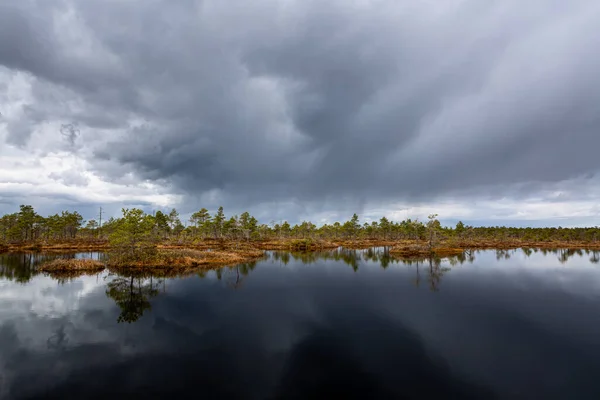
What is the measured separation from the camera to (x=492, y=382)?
15070 millimetres

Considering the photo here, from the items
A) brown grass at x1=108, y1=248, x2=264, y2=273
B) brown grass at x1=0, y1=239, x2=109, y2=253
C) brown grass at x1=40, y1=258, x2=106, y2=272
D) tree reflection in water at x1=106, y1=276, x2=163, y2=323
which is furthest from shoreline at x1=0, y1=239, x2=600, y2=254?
tree reflection in water at x1=106, y1=276, x2=163, y2=323

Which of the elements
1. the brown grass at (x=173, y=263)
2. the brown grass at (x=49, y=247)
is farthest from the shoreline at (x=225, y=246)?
the brown grass at (x=173, y=263)

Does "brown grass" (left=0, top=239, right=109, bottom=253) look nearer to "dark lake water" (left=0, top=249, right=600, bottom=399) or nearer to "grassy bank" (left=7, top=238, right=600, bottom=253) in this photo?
"grassy bank" (left=7, top=238, right=600, bottom=253)

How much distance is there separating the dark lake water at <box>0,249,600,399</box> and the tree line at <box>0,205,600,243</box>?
51.4 metres

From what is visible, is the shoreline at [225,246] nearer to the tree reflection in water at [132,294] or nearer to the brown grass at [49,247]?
the brown grass at [49,247]

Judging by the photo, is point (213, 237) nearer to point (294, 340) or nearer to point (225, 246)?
point (225, 246)

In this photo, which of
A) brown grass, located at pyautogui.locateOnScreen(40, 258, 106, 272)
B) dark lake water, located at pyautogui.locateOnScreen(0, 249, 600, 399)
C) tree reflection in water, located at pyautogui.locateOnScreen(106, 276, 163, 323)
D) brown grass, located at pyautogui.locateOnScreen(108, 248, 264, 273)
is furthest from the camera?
brown grass, located at pyautogui.locateOnScreen(108, 248, 264, 273)

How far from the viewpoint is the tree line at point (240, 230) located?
107938mm

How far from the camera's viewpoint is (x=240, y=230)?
11975 centimetres

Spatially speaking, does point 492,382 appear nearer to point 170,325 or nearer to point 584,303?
point 170,325

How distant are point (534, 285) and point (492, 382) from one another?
3740cm

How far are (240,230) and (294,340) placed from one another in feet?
336

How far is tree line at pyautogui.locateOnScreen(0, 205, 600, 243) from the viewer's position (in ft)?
354

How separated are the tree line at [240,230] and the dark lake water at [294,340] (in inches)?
2025
